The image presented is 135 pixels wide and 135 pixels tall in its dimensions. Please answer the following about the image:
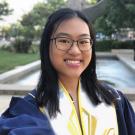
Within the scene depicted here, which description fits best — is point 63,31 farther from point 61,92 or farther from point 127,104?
point 127,104

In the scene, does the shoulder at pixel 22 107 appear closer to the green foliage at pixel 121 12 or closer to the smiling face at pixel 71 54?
the smiling face at pixel 71 54

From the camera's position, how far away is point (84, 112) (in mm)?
1911

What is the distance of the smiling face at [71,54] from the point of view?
6.30 ft

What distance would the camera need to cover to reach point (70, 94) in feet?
6.50

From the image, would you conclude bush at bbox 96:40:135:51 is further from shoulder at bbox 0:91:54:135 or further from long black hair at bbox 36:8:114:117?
shoulder at bbox 0:91:54:135

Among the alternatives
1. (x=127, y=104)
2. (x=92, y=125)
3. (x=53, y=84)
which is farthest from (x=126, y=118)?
(x=53, y=84)

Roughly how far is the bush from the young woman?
107 ft

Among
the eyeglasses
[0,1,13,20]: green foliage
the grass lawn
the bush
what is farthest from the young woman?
the bush

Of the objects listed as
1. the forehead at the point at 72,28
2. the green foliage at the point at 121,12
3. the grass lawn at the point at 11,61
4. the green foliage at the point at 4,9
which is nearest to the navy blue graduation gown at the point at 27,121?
the forehead at the point at 72,28

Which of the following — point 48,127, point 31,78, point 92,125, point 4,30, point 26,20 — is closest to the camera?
point 48,127

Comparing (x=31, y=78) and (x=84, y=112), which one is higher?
(x=84, y=112)

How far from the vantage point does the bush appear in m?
34.9

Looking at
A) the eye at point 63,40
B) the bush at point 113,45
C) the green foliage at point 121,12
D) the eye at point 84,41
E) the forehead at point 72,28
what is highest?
the forehead at point 72,28

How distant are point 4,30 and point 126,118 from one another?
6423 centimetres
